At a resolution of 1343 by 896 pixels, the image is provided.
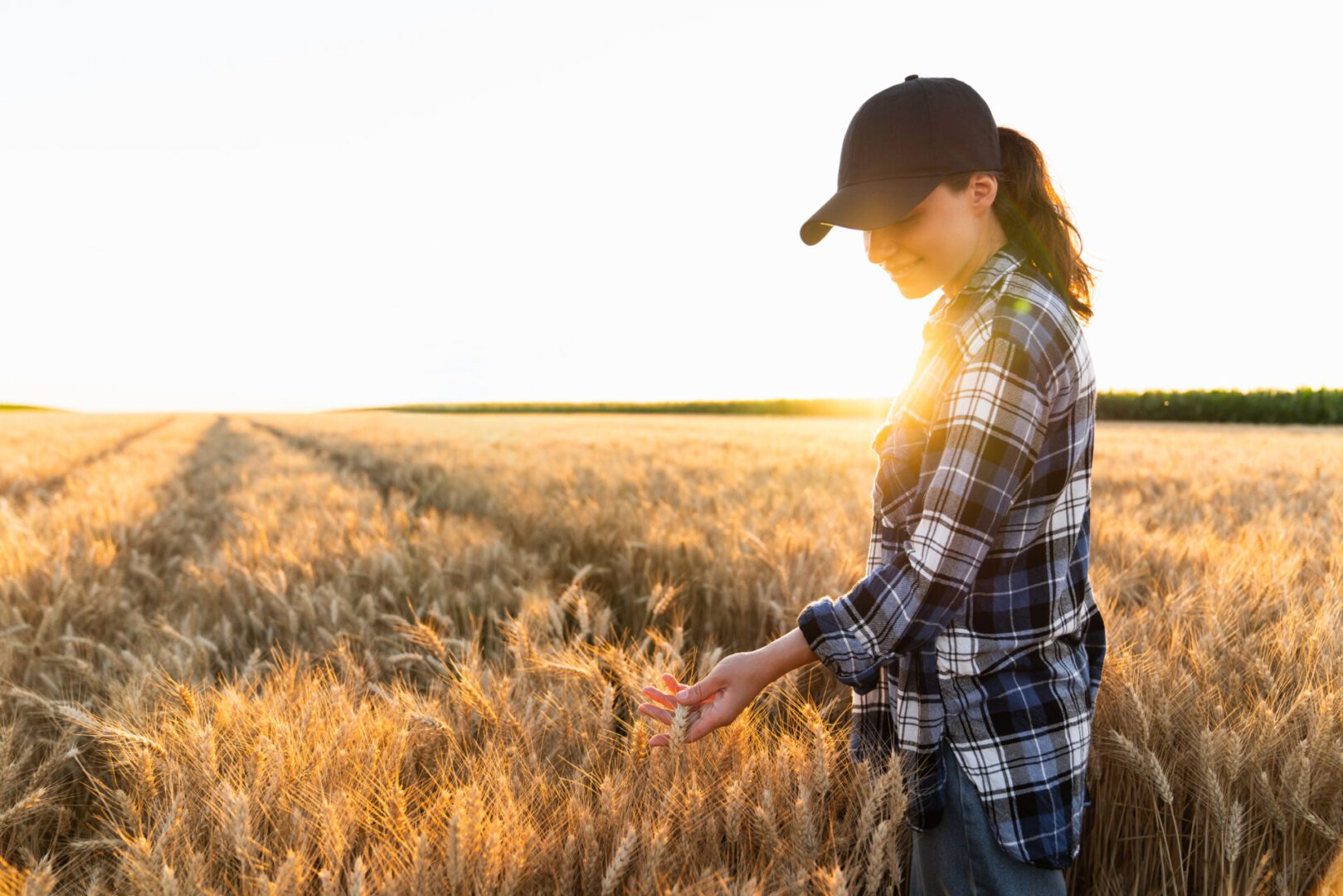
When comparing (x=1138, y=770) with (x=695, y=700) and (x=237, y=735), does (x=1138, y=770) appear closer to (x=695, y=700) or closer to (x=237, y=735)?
(x=695, y=700)

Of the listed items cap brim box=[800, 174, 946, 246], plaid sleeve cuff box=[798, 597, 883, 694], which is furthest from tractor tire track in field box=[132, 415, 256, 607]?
cap brim box=[800, 174, 946, 246]

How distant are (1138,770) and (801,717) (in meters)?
0.56

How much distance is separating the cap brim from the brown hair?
207 mm

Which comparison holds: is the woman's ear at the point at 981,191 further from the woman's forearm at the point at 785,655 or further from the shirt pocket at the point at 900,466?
the woman's forearm at the point at 785,655

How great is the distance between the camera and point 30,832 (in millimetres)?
1289

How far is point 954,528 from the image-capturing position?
93cm

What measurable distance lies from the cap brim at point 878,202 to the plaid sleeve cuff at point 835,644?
56 centimetres

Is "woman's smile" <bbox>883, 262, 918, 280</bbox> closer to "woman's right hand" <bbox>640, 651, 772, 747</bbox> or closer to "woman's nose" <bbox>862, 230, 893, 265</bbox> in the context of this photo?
"woman's nose" <bbox>862, 230, 893, 265</bbox>

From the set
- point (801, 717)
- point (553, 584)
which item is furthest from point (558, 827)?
point (553, 584)

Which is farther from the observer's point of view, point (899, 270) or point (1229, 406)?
point (1229, 406)

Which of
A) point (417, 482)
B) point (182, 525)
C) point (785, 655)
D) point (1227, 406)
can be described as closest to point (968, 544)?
point (785, 655)

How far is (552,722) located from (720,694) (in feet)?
1.46

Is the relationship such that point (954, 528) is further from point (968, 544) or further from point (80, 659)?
point (80, 659)

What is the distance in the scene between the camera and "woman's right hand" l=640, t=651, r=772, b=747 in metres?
1.02
